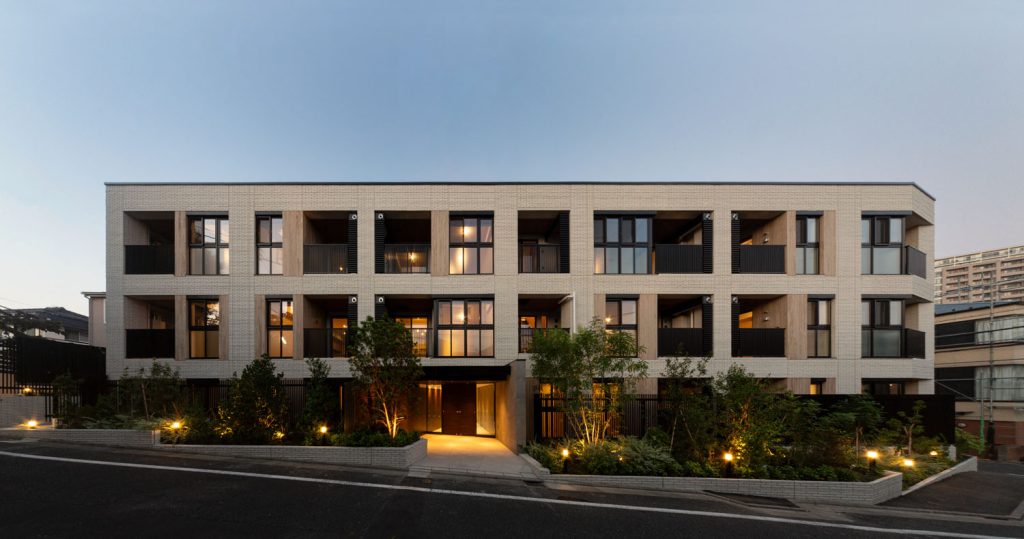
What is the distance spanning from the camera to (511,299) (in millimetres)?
18906

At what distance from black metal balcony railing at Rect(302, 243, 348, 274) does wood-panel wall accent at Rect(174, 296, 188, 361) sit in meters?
5.27

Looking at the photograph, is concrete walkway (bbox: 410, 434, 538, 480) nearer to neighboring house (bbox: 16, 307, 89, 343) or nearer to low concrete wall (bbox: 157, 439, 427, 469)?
low concrete wall (bbox: 157, 439, 427, 469)

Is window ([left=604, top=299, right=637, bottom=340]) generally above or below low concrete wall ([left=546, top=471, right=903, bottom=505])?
above

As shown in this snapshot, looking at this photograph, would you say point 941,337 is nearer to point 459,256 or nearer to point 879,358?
point 879,358

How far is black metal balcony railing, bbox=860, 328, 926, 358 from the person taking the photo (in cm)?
1930

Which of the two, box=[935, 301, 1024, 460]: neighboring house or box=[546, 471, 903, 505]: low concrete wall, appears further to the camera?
box=[935, 301, 1024, 460]: neighboring house

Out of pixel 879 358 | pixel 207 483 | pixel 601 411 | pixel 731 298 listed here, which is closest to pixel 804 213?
pixel 731 298

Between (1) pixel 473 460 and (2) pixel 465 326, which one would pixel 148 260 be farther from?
(1) pixel 473 460

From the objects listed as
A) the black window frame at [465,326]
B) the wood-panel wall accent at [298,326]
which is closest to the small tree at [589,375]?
the black window frame at [465,326]

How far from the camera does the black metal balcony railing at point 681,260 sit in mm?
19375

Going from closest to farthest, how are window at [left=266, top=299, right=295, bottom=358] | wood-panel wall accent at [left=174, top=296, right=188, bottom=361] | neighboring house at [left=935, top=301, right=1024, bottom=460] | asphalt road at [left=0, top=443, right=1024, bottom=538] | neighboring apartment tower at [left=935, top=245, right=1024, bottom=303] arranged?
1. asphalt road at [left=0, top=443, right=1024, bottom=538]
2. wood-panel wall accent at [left=174, top=296, right=188, bottom=361]
3. window at [left=266, top=299, right=295, bottom=358]
4. neighboring house at [left=935, top=301, right=1024, bottom=460]
5. neighboring apartment tower at [left=935, top=245, right=1024, bottom=303]

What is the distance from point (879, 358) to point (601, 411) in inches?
552

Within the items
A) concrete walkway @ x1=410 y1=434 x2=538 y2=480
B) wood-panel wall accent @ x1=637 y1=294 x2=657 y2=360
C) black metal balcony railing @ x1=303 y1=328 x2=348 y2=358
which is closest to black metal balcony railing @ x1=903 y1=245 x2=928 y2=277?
wood-panel wall accent @ x1=637 y1=294 x2=657 y2=360

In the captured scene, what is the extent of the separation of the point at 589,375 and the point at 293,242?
13.7 m
